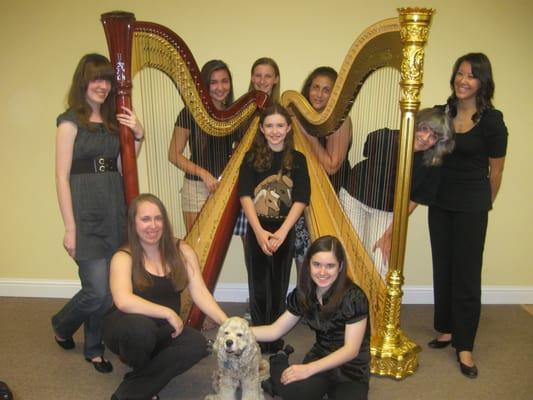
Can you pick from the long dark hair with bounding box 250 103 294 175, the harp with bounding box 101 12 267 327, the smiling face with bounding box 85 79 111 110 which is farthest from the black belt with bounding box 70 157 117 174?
the long dark hair with bounding box 250 103 294 175

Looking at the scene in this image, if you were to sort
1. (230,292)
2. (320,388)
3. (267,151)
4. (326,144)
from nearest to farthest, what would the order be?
(320,388)
(267,151)
(326,144)
(230,292)

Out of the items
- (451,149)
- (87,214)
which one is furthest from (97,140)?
(451,149)

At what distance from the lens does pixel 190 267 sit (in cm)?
228

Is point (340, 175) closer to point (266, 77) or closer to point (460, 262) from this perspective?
point (266, 77)

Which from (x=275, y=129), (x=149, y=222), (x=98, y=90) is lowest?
(x=149, y=222)

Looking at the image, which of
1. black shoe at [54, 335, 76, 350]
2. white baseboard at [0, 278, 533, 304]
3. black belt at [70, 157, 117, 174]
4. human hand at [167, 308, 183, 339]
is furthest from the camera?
white baseboard at [0, 278, 533, 304]

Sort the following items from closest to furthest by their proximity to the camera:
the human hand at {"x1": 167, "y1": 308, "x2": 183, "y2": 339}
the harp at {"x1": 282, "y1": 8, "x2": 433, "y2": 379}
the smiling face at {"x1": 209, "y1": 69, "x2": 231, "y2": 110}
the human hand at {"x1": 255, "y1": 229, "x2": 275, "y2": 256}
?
1. the harp at {"x1": 282, "y1": 8, "x2": 433, "y2": 379}
2. the human hand at {"x1": 167, "y1": 308, "x2": 183, "y2": 339}
3. the human hand at {"x1": 255, "y1": 229, "x2": 275, "y2": 256}
4. the smiling face at {"x1": 209, "y1": 69, "x2": 231, "y2": 110}

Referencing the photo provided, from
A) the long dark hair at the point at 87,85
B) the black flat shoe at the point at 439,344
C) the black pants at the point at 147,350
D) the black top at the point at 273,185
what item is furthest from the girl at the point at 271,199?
the black flat shoe at the point at 439,344

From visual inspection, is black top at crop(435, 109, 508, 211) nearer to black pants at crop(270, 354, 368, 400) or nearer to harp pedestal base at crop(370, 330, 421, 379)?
harp pedestal base at crop(370, 330, 421, 379)

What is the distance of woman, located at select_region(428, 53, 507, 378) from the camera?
2.38m

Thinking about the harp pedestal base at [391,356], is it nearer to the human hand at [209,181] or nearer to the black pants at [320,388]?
the black pants at [320,388]

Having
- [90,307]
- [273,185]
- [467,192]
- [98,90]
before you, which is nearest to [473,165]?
[467,192]

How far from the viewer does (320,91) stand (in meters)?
3.13

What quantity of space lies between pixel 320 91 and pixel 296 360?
163 cm
